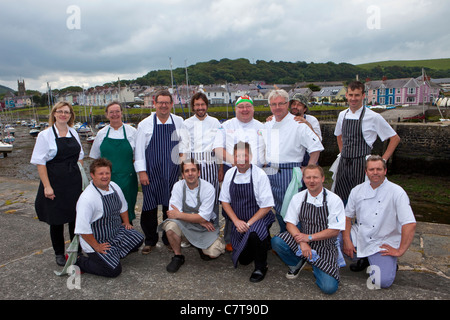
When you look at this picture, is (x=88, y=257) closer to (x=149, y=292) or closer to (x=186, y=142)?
(x=149, y=292)

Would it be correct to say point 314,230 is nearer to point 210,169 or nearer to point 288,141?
point 288,141

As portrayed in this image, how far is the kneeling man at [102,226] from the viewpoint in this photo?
3.58 m

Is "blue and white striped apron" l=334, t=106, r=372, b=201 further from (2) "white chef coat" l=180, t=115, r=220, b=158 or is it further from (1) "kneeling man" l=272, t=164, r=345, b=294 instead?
(2) "white chef coat" l=180, t=115, r=220, b=158

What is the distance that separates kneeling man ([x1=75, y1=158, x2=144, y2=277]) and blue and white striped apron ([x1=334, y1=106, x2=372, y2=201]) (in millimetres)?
2893

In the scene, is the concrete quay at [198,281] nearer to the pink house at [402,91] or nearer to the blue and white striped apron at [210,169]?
the blue and white striped apron at [210,169]

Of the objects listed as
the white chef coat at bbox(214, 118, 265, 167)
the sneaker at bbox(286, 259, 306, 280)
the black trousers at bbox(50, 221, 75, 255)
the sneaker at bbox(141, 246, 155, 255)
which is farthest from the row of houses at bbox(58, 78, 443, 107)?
the sneaker at bbox(286, 259, 306, 280)

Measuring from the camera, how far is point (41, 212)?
3.98 meters

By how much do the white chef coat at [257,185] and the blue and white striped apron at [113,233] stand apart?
1274 millimetres

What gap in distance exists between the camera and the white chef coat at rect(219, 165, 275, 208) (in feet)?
12.4

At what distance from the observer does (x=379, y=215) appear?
3.58 meters

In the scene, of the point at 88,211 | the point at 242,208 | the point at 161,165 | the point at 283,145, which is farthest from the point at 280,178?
the point at 88,211
